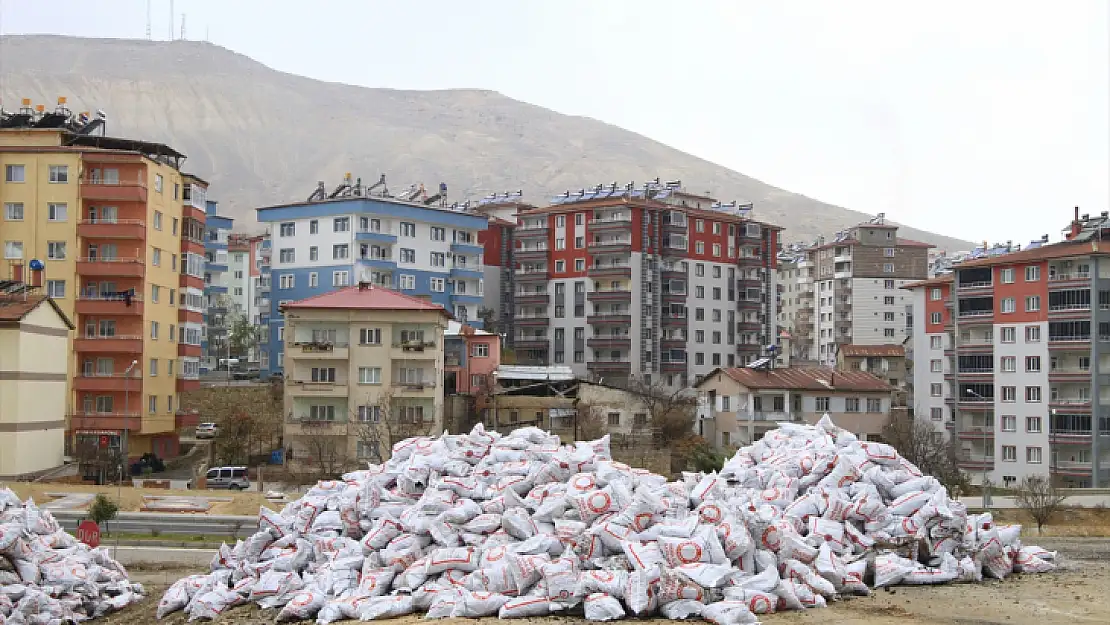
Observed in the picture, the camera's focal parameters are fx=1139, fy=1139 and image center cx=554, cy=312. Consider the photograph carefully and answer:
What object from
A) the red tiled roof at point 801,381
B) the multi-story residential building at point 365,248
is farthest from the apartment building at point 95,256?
the red tiled roof at point 801,381

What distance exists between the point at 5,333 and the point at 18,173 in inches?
477

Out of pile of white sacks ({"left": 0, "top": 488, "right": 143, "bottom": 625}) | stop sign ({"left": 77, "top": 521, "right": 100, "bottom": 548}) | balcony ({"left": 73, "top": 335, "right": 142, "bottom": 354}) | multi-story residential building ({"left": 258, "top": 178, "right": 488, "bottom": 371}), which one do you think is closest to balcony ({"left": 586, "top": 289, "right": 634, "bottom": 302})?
multi-story residential building ({"left": 258, "top": 178, "right": 488, "bottom": 371})

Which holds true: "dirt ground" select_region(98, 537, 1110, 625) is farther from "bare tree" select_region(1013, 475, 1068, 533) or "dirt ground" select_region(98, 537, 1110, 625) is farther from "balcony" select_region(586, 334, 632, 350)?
"balcony" select_region(586, 334, 632, 350)

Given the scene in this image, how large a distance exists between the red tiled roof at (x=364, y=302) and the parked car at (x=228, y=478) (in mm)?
8349

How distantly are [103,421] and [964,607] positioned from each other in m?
38.2

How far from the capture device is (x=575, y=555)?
15.2m

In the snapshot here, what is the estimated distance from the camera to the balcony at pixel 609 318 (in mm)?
72250

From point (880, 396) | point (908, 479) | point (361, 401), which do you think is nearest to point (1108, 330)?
point (880, 396)

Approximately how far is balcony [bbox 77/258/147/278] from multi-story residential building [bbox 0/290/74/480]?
5619 mm

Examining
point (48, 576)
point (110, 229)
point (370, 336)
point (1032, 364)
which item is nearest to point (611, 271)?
point (1032, 364)

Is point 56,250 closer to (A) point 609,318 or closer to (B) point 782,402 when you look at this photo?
(B) point 782,402

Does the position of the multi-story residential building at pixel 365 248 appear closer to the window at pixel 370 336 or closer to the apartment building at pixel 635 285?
the apartment building at pixel 635 285

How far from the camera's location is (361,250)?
63.0 metres

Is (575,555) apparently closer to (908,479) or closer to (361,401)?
(908,479)
